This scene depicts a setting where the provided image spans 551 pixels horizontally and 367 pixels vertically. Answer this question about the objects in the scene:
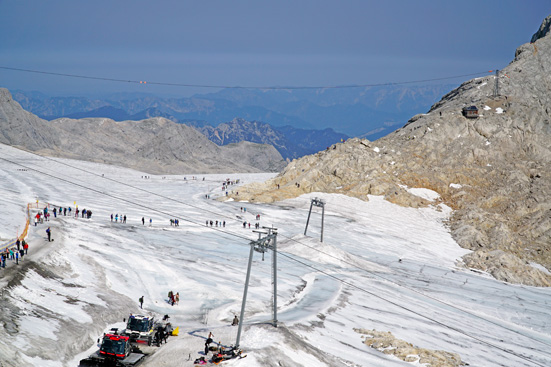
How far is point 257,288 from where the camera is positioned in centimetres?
4753

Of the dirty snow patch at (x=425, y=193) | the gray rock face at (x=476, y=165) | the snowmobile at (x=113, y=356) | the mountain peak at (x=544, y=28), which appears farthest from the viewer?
the mountain peak at (x=544, y=28)

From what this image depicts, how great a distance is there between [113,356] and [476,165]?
96.4 m

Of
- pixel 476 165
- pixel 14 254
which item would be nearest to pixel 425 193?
Answer: pixel 476 165

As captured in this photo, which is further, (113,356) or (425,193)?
(425,193)

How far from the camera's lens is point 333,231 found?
268 ft

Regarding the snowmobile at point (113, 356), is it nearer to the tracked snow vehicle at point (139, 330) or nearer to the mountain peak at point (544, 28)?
the tracked snow vehicle at point (139, 330)

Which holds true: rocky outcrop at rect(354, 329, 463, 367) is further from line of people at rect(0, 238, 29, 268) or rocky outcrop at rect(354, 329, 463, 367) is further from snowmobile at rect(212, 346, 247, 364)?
line of people at rect(0, 238, 29, 268)

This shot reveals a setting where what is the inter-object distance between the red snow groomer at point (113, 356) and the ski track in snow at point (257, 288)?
3.63 feet

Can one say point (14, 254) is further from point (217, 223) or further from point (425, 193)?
point (425, 193)

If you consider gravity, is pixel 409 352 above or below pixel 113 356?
below

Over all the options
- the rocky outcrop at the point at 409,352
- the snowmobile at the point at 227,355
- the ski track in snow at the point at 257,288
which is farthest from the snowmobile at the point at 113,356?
the rocky outcrop at the point at 409,352

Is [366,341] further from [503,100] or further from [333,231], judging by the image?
[503,100]

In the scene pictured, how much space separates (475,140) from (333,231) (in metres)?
47.5

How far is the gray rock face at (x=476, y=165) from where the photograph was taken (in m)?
90.8
